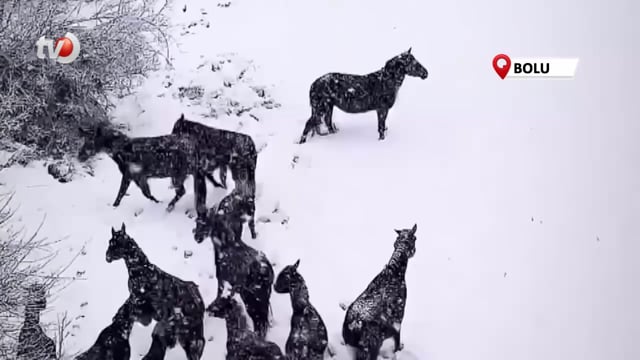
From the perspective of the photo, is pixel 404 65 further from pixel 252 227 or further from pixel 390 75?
pixel 252 227

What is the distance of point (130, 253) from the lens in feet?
23.3

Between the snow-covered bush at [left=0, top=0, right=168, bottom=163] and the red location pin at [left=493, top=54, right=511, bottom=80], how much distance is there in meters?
6.59

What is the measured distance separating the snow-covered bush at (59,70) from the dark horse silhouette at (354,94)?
283 centimetres

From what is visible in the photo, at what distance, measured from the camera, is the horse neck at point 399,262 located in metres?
7.21

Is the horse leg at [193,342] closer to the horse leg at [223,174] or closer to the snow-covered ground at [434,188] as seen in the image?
the snow-covered ground at [434,188]

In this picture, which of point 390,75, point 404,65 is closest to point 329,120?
point 390,75

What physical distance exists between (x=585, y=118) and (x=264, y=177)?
5.83 metres

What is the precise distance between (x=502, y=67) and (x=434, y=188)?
4.39 meters

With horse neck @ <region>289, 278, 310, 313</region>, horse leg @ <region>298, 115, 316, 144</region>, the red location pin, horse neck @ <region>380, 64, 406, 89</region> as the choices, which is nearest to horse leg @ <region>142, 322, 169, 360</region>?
horse neck @ <region>289, 278, 310, 313</region>

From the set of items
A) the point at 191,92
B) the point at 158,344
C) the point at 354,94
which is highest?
the point at 191,92

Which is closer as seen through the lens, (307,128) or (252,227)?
(252,227)

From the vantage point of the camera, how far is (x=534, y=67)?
43.6 feet

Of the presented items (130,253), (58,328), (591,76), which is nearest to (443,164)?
(591,76)

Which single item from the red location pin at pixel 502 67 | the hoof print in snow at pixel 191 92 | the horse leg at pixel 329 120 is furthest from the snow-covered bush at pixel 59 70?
the red location pin at pixel 502 67
